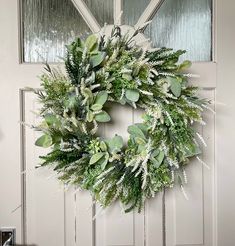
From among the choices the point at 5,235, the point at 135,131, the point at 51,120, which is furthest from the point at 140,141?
the point at 5,235

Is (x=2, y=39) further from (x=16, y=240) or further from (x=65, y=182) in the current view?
(x=16, y=240)

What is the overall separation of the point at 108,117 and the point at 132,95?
0.39 ft

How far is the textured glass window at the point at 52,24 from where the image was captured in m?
1.55

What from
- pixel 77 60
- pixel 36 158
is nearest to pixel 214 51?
pixel 77 60

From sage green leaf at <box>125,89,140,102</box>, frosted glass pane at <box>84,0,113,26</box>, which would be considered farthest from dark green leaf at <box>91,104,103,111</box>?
frosted glass pane at <box>84,0,113,26</box>

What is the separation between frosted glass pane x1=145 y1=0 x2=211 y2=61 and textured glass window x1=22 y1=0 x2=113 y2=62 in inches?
9.0

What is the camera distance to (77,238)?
5.07 ft

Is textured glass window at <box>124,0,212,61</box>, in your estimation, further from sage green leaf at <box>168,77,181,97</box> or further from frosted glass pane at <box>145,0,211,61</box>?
sage green leaf at <box>168,77,181,97</box>

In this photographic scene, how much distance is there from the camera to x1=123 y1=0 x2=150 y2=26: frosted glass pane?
1.56 m

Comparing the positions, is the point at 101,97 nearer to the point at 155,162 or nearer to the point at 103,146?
the point at 103,146

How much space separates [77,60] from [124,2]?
0.40 m

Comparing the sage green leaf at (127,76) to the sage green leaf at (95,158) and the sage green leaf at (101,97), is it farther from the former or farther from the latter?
the sage green leaf at (95,158)

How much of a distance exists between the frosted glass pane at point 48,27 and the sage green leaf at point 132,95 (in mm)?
376

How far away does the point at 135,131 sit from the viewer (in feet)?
4.57
